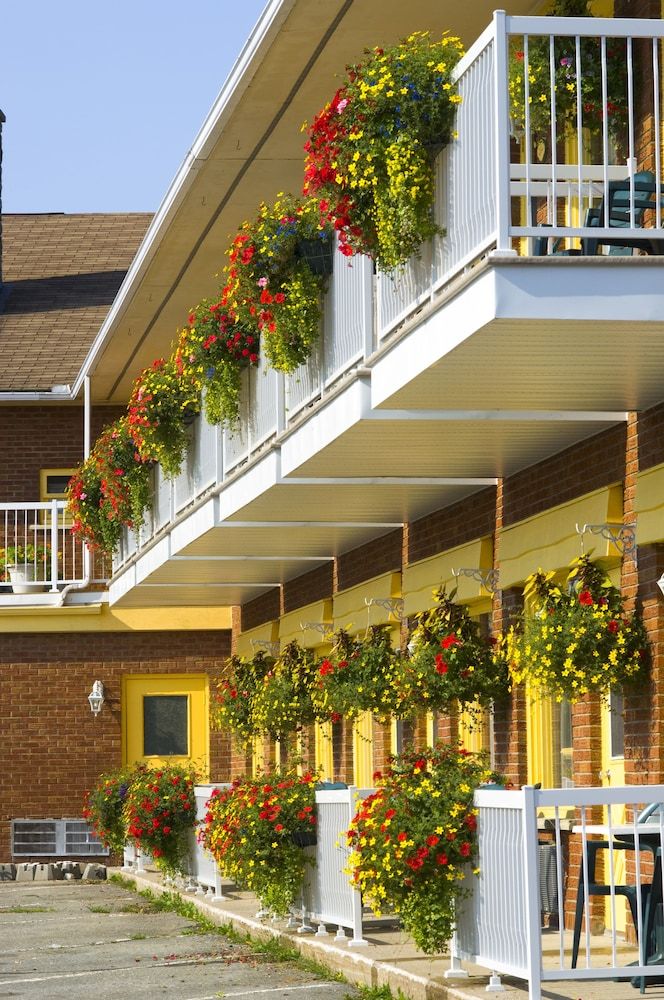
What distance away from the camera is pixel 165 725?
79.7 feet

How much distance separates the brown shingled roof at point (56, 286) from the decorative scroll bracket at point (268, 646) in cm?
625

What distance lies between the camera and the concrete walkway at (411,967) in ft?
27.9

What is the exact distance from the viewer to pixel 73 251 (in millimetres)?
30500

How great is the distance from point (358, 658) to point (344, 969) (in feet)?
14.4

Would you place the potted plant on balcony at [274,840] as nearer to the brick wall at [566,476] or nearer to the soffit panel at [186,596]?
the brick wall at [566,476]

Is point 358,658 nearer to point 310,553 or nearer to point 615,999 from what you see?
point 310,553

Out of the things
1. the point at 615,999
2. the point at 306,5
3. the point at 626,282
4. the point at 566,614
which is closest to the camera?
the point at 626,282

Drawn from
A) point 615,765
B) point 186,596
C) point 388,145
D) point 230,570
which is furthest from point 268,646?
point 388,145

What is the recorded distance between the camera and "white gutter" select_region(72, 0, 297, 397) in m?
11.5

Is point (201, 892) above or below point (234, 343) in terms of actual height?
below

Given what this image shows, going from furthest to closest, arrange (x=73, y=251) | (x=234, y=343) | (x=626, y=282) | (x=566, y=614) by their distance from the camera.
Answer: (x=73, y=251)
(x=234, y=343)
(x=566, y=614)
(x=626, y=282)

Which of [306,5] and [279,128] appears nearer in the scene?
[306,5]

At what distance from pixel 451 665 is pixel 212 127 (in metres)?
4.52

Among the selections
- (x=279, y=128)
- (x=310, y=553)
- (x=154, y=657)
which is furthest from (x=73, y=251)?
(x=279, y=128)
